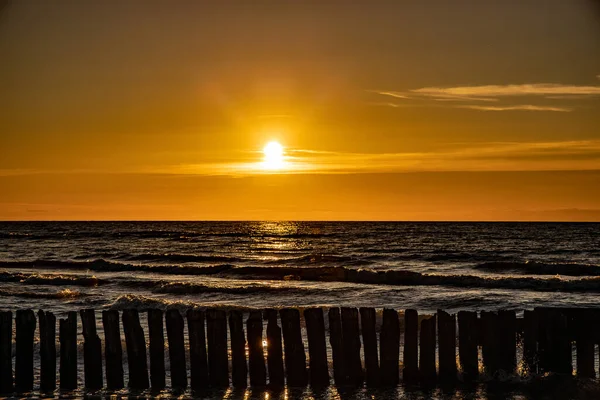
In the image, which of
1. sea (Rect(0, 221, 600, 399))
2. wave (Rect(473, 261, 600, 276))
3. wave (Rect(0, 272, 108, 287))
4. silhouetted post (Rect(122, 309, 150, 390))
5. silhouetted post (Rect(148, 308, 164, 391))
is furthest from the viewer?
wave (Rect(473, 261, 600, 276))

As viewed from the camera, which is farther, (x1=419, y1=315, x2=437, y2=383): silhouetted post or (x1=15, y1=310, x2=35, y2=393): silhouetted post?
(x1=15, y1=310, x2=35, y2=393): silhouetted post

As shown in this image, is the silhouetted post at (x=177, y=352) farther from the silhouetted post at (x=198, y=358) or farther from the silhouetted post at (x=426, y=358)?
the silhouetted post at (x=426, y=358)

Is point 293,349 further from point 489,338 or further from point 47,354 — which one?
point 47,354

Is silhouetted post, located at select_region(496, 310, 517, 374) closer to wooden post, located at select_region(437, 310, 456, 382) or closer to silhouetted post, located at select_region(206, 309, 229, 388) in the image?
wooden post, located at select_region(437, 310, 456, 382)

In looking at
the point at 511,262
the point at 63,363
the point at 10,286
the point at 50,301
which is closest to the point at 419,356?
the point at 63,363

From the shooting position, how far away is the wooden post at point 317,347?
12414 mm

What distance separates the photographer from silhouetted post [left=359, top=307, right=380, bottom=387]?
12.3 meters

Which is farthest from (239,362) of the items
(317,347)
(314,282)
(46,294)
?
(314,282)

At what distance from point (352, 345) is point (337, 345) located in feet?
0.79

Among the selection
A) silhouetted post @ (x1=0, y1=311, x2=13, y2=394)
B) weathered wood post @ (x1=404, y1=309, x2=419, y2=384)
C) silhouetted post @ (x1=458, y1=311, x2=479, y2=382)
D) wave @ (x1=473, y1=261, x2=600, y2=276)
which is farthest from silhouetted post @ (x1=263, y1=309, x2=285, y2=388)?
wave @ (x1=473, y1=261, x2=600, y2=276)

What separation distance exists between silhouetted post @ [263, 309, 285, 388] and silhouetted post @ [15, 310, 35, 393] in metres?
3.96

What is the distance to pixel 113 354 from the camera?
12633 millimetres

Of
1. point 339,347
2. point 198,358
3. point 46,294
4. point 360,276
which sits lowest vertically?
point 198,358

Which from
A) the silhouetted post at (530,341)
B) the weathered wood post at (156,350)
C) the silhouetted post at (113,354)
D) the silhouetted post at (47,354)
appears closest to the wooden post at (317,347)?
the weathered wood post at (156,350)
